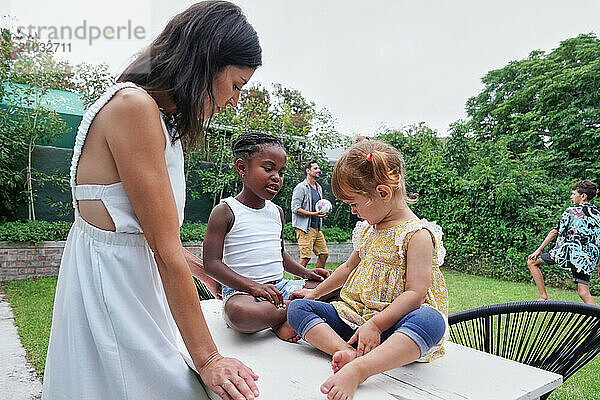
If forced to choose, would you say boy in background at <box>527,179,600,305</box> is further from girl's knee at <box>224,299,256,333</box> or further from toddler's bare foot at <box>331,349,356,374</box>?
toddler's bare foot at <box>331,349,356,374</box>

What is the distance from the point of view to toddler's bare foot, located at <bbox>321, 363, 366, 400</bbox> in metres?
0.96

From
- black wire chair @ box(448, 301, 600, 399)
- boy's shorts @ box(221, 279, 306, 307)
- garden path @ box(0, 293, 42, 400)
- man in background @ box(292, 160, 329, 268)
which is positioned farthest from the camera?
man in background @ box(292, 160, 329, 268)

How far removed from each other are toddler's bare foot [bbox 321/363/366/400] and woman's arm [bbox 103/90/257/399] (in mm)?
165

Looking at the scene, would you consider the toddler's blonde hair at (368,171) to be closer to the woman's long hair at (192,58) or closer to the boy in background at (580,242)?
the woman's long hair at (192,58)

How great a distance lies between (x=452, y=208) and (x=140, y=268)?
28.6 ft

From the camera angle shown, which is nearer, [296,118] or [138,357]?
[138,357]

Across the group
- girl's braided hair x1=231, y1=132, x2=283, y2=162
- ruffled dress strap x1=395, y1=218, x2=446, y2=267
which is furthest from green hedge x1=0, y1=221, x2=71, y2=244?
ruffled dress strap x1=395, y1=218, x2=446, y2=267

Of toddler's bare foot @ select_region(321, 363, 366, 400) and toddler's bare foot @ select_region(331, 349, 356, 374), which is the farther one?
toddler's bare foot @ select_region(331, 349, 356, 374)

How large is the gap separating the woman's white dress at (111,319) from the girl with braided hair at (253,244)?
0.46 metres

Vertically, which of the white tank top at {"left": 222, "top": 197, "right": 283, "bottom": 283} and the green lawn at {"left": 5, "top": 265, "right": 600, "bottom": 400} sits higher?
the white tank top at {"left": 222, "top": 197, "right": 283, "bottom": 283}

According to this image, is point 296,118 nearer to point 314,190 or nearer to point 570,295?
point 314,190

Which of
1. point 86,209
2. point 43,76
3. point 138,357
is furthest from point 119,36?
point 43,76

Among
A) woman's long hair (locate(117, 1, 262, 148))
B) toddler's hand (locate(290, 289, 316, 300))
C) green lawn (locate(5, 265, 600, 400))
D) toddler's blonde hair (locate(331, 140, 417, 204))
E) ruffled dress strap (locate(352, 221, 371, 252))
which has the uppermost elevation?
woman's long hair (locate(117, 1, 262, 148))

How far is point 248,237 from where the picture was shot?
1812 millimetres
